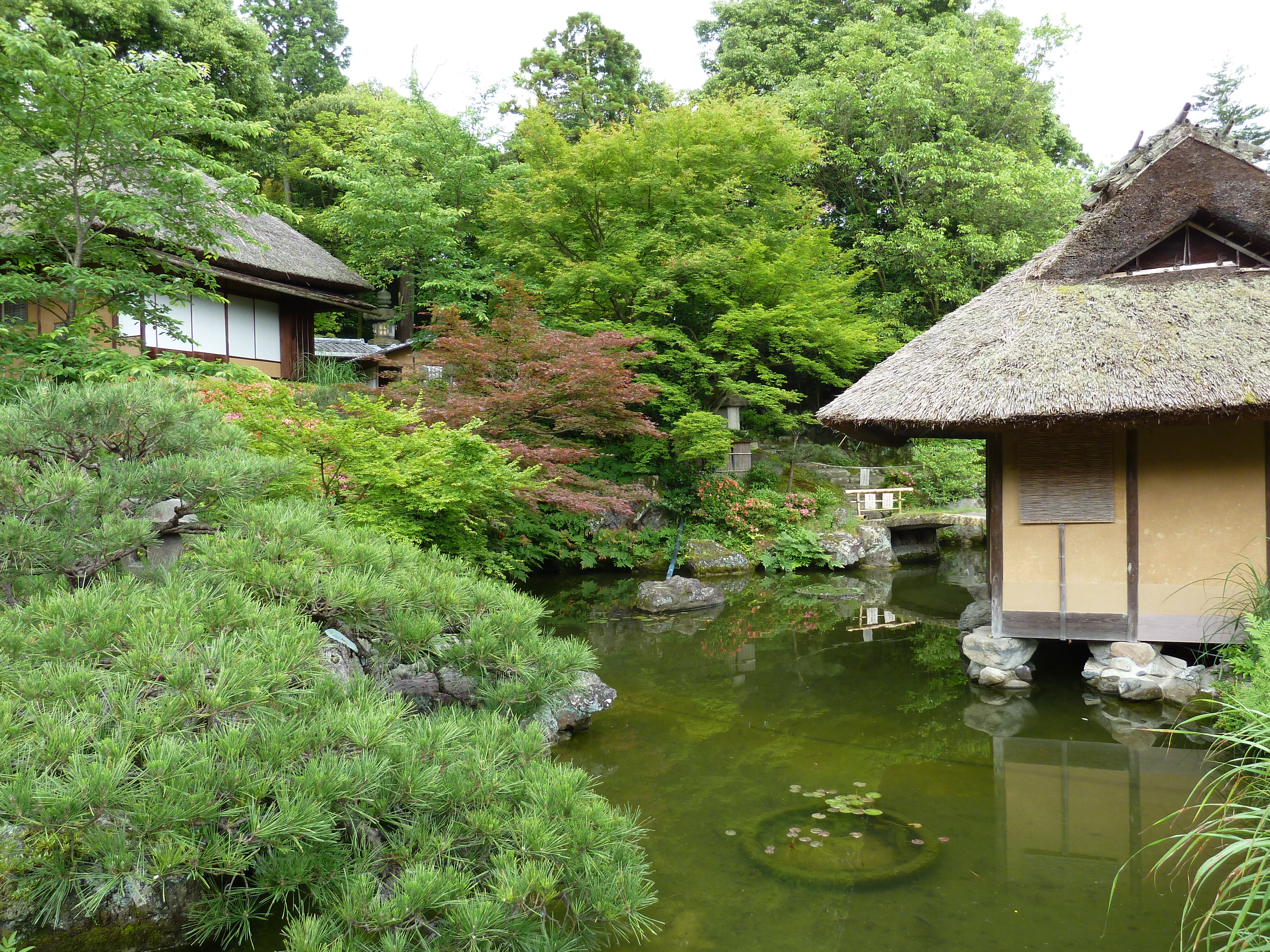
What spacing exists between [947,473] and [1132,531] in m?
11.6

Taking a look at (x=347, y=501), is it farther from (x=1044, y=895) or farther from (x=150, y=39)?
(x=150, y=39)

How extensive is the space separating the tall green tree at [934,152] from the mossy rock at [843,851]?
14.5 metres

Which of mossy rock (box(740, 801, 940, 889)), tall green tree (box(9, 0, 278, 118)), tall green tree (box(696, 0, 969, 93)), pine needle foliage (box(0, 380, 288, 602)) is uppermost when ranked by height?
tall green tree (box(696, 0, 969, 93))

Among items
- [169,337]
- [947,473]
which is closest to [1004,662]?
[947,473]

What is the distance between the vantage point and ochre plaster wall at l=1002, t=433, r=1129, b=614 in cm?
682

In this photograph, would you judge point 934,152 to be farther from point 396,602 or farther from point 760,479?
Result: point 396,602

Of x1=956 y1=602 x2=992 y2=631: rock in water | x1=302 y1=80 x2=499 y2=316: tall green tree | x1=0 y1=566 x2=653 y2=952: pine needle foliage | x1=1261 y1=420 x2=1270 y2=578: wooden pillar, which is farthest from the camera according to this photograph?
x1=302 y1=80 x2=499 y2=316: tall green tree

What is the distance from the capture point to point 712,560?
13242 millimetres

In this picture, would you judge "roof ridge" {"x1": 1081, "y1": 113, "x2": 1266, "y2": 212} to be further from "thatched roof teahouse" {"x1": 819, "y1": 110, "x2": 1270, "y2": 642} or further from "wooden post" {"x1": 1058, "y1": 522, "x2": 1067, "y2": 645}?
"wooden post" {"x1": 1058, "y1": 522, "x2": 1067, "y2": 645}

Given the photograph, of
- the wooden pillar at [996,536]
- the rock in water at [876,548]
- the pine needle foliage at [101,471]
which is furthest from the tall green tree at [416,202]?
the pine needle foliage at [101,471]

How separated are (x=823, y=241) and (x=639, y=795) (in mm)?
12225

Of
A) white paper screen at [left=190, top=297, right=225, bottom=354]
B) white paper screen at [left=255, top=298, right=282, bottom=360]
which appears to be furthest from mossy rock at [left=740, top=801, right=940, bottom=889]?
white paper screen at [left=255, top=298, right=282, bottom=360]

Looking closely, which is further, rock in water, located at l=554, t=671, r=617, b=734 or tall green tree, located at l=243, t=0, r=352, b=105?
tall green tree, located at l=243, t=0, r=352, b=105

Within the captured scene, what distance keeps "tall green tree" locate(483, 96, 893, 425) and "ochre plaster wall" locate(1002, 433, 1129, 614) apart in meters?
6.64
